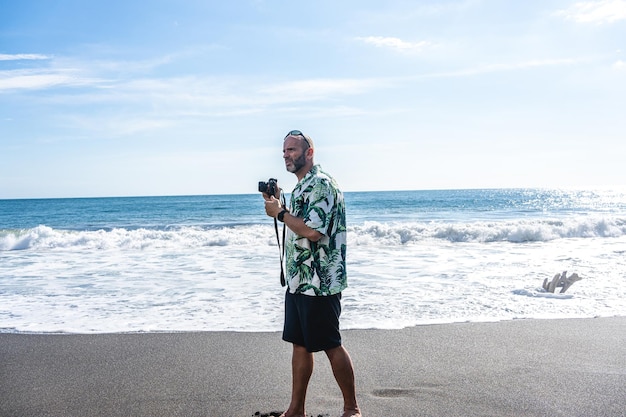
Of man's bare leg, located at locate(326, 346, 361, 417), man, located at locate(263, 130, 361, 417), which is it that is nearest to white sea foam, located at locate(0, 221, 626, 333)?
man's bare leg, located at locate(326, 346, 361, 417)

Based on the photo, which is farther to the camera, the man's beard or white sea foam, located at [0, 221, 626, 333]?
white sea foam, located at [0, 221, 626, 333]

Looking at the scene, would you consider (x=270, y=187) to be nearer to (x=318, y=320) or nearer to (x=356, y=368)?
(x=318, y=320)

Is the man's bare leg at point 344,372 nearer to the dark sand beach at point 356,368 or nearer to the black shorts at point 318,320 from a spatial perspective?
the black shorts at point 318,320

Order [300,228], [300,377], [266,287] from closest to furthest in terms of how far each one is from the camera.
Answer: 1. [300,228]
2. [300,377]
3. [266,287]

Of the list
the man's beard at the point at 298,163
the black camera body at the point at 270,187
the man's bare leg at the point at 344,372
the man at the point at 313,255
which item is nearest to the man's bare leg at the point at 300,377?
the man at the point at 313,255

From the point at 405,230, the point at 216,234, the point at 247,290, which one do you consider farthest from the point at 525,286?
the point at 216,234

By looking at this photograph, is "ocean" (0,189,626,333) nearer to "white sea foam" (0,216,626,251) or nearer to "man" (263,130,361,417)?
"white sea foam" (0,216,626,251)

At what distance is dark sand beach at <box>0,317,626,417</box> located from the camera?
12.8 ft

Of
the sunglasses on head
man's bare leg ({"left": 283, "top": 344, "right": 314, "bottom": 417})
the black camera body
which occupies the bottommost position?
man's bare leg ({"left": 283, "top": 344, "right": 314, "bottom": 417})

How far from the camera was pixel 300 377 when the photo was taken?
140 inches

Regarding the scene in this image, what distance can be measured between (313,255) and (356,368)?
1833 mm

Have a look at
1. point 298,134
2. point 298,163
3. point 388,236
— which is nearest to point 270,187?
point 298,163

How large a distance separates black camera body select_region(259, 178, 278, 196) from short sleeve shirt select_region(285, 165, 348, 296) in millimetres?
211

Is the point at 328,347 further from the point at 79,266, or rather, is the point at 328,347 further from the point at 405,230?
the point at 405,230
